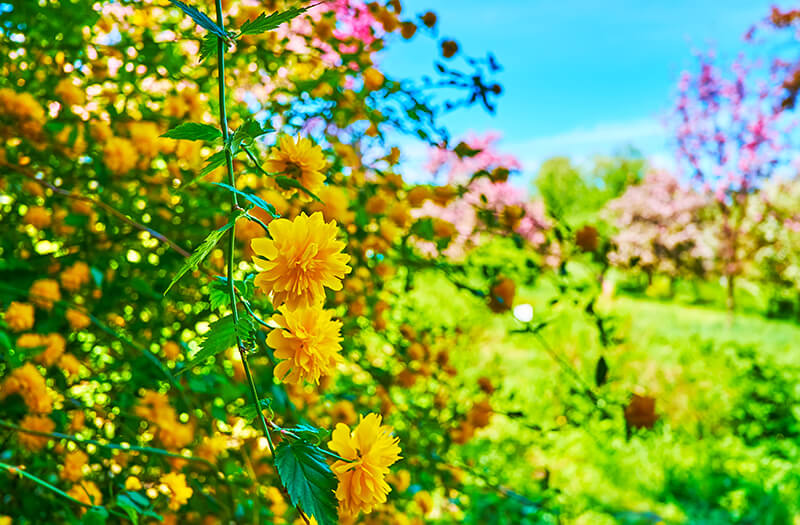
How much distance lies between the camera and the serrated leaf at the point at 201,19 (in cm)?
28

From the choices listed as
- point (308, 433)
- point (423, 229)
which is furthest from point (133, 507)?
point (423, 229)

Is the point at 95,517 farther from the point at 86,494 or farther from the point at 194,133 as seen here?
the point at 194,133

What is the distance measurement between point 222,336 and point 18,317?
0.57m

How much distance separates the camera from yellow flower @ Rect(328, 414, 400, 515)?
33cm

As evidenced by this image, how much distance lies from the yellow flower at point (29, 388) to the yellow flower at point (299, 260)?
1.55ft

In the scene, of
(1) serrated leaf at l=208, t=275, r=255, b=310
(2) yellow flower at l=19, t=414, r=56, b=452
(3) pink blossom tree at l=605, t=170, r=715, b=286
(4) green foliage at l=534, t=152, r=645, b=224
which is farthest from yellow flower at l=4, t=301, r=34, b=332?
(4) green foliage at l=534, t=152, r=645, b=224

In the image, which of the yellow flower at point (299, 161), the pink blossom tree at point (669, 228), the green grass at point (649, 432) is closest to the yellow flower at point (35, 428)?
the yellow flower at point (299, 161)

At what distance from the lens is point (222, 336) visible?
0.29 meters

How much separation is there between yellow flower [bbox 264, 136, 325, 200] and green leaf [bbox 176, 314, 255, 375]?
0.15m

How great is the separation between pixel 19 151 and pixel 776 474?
2.58 m

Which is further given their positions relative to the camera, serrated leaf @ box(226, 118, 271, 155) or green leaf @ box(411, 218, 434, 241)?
green leaf @ box(411, 218, 434, 241)

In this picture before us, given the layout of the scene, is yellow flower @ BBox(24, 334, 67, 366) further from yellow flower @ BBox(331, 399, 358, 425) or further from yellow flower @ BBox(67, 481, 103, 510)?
yellow flower @ BBox(331, 399, 358, 425)

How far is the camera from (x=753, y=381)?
271cm

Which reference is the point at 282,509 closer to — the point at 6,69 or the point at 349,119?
the point at 349,119
